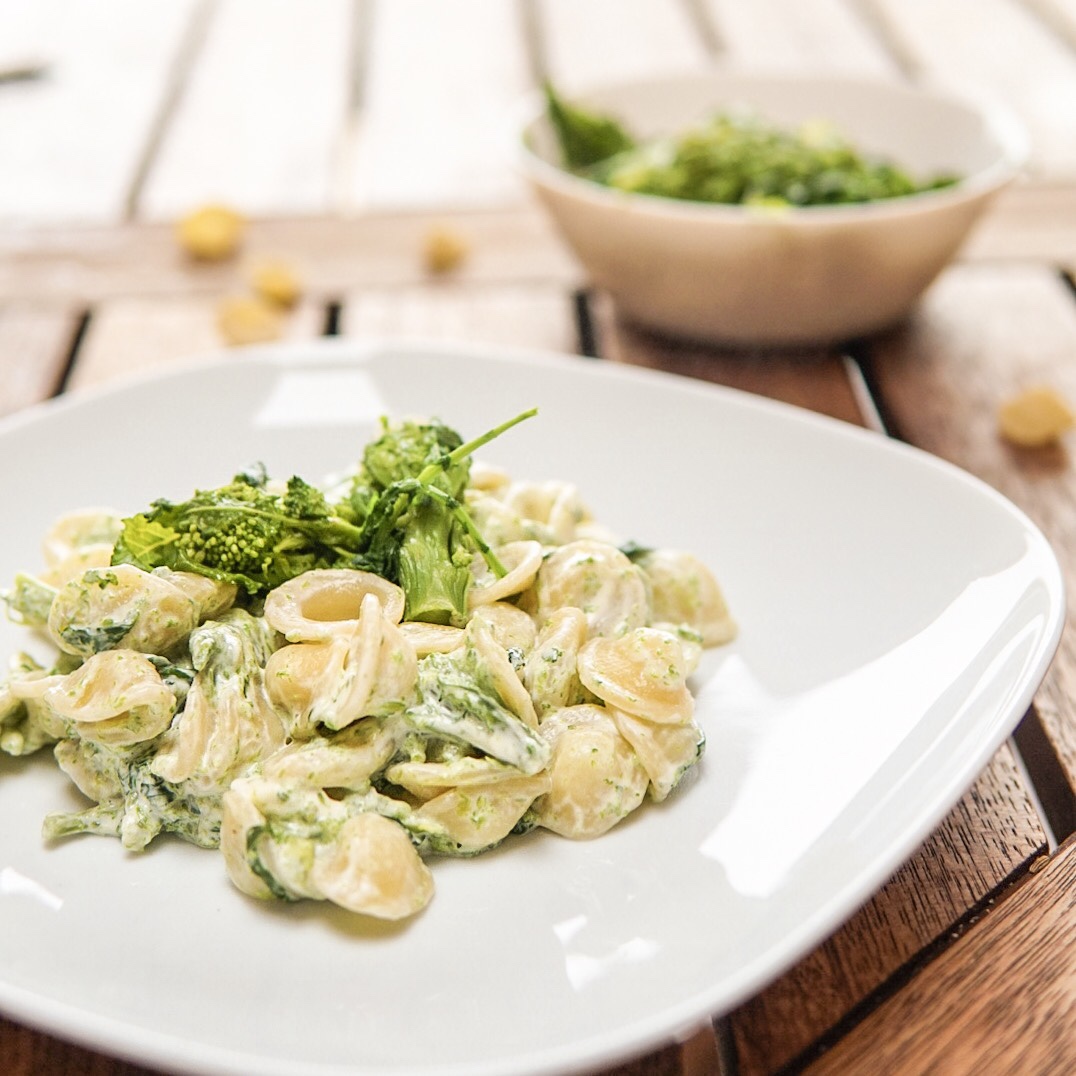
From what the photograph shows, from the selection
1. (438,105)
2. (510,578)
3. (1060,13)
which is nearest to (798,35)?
(1060,13)

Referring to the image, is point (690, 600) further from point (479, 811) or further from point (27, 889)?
point (27, 889)

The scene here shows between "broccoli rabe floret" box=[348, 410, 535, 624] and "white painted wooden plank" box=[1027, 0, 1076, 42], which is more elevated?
"broccoli rabe floret" box=[348, 410, 535, 624]

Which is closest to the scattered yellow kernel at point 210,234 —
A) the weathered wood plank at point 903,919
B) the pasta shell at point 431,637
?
the pasta shell at point 431,637

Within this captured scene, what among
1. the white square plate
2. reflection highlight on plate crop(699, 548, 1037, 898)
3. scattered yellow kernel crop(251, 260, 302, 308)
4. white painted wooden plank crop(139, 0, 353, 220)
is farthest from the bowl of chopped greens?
reflection highlight on plate crop(699, 548, 1037, 898)

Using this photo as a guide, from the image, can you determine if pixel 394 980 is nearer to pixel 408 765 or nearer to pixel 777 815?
pixel 408 765

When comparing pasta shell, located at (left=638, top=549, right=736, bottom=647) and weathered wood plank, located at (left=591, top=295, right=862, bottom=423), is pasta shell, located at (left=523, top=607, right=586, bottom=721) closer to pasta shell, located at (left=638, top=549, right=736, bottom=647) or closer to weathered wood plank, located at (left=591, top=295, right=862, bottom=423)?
pasta shell, located at (left=638, top=549, right=736, bottom=647)

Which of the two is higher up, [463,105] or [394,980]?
[394,980]

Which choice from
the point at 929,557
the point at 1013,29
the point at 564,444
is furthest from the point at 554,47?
the point at 929,557
